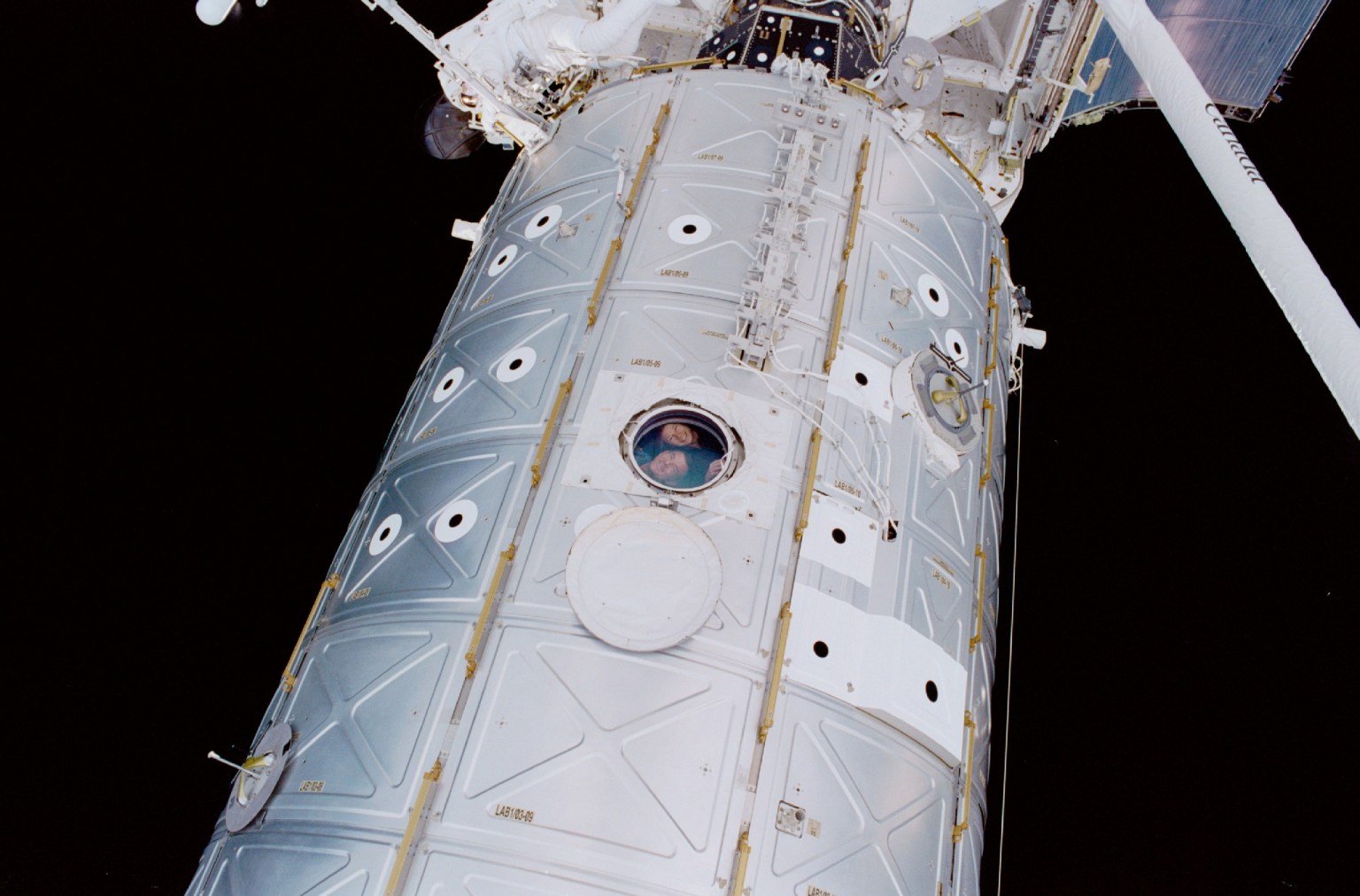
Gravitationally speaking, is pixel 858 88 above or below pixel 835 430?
above

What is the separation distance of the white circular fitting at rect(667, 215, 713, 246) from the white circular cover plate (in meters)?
2.73

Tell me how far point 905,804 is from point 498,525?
3.35 metres

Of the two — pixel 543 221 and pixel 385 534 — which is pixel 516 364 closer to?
pixel 385 534

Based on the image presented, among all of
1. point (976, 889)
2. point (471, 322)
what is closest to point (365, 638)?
point (471, 322)

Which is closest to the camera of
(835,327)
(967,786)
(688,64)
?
(967,786)

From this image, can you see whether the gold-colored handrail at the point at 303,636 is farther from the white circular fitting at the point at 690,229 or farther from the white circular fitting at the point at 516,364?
the white circular fitting at the point at 690,229

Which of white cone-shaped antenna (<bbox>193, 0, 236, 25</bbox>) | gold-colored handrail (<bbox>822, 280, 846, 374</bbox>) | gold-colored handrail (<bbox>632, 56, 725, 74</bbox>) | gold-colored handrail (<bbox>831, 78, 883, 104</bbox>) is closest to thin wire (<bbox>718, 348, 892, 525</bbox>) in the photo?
gold-colored handrail (<bbox>822, 280, 846, 374</bbox>)

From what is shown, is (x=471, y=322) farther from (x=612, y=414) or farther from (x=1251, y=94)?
(x=1251, y=94)

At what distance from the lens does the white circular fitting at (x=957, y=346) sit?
8.85 meters

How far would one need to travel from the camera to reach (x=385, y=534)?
7785 mm

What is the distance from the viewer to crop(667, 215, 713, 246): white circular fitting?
8.37m

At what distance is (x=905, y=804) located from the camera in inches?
261

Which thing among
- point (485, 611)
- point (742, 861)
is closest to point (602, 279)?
point (485, 611)

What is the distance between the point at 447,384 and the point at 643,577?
311 centimetres
